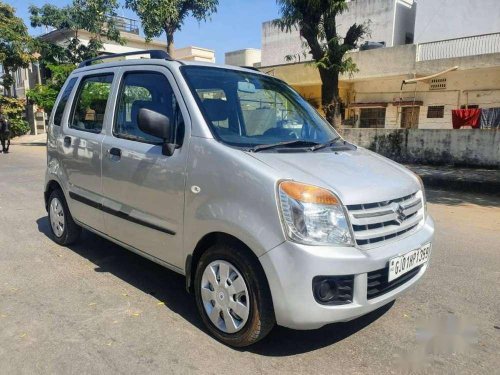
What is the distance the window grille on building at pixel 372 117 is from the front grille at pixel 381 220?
21951mm

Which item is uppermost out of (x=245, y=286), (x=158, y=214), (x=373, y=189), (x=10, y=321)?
(x=373, y=189)

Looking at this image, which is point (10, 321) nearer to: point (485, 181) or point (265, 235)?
point (265, 235)

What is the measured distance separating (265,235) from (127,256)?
2.62 metres

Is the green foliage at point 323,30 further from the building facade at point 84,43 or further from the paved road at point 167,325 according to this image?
the building facade at point 84,43

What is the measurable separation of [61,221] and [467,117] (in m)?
15.2

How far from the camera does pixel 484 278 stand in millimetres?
4230

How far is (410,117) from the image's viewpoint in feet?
75.2

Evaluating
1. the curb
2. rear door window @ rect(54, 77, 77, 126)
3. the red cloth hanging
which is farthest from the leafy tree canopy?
rear door window @ rect(54, 77, 77, 126)

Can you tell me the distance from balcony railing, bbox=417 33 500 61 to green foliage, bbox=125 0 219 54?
35.6ft

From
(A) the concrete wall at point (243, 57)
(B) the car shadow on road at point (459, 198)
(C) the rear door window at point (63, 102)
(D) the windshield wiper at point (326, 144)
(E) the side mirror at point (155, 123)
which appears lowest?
(B) the car shadow on road at point (459, 198)

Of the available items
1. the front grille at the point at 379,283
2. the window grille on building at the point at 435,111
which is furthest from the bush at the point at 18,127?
the front grille at the point at 379,283

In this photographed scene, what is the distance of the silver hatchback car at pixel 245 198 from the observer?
2.50 metres

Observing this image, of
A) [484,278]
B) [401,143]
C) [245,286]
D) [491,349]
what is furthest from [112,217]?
[401,143]

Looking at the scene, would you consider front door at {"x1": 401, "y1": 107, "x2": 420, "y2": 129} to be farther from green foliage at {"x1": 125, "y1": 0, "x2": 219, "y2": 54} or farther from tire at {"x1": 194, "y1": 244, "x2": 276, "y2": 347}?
tire at {"x1": 194, "y1": 244, "x2": 276, "y2": 347}
